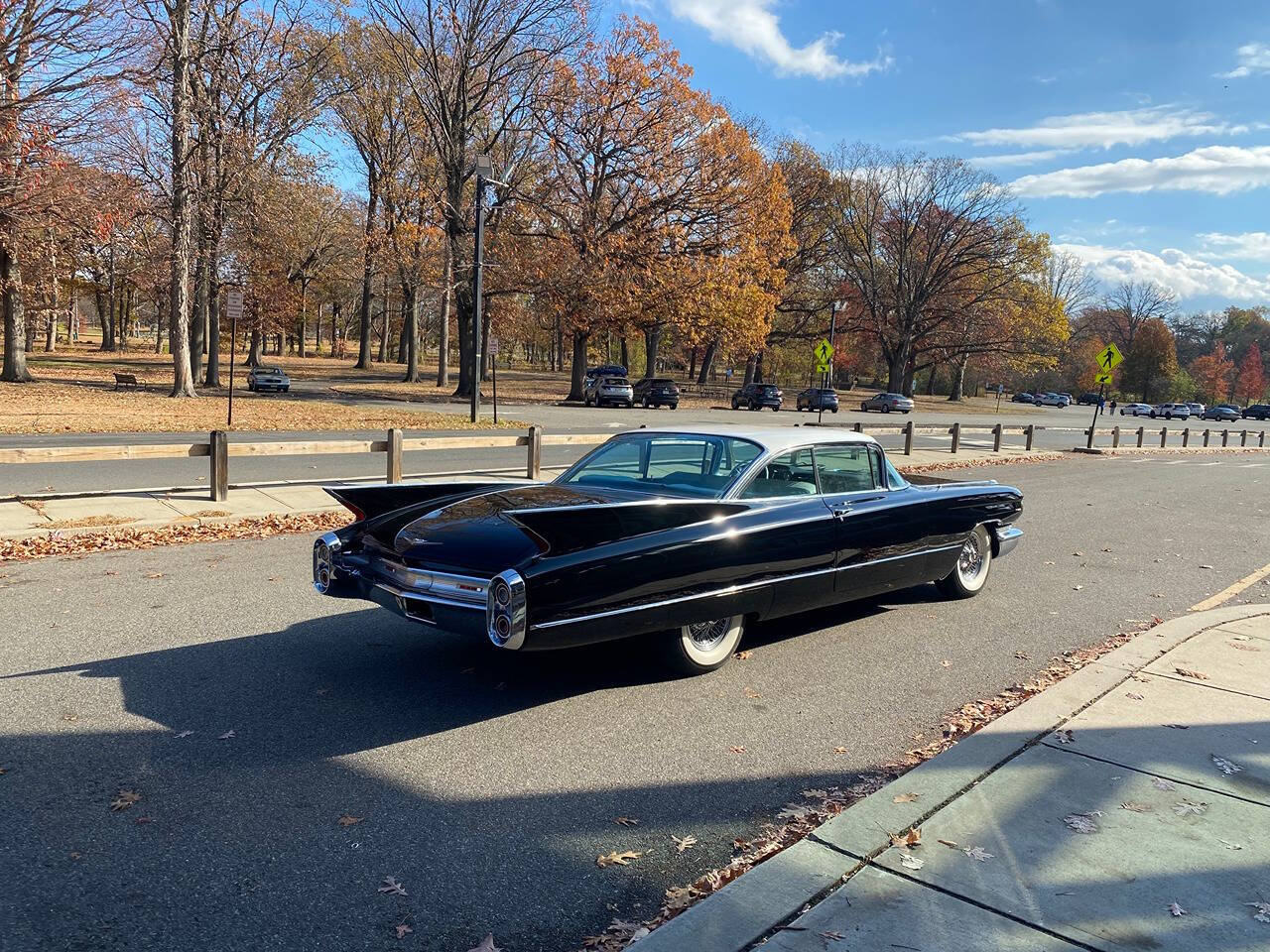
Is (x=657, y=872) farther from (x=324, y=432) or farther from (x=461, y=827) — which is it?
(x=324, y=432)

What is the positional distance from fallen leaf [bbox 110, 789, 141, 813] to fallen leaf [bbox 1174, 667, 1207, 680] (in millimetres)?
5524

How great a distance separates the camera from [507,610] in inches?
160

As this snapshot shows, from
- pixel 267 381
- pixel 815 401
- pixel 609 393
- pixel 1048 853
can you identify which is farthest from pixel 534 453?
pixel 815 401

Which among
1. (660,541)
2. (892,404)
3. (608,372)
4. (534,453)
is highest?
(608,372)

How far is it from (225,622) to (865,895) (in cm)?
460

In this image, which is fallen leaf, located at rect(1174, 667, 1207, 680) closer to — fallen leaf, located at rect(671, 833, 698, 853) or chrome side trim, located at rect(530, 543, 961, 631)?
chrome side trim, located at rect(530, 543, 961, 631)

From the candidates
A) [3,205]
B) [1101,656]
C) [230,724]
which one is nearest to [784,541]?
[1101,656]

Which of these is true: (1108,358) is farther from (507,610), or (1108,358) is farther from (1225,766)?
(507,610)

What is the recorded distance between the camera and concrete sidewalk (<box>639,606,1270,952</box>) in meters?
2.74

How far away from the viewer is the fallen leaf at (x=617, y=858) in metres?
3.18

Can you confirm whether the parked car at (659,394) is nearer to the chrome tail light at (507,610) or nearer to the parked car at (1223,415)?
the chrome tail light at (507,610)

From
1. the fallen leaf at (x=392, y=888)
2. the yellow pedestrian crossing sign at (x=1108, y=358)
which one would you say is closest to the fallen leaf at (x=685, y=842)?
the fallen leaf at (x=392, y=888)

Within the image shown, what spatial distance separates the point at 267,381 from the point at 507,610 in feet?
121

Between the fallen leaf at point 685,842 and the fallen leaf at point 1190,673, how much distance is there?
3.61 m
